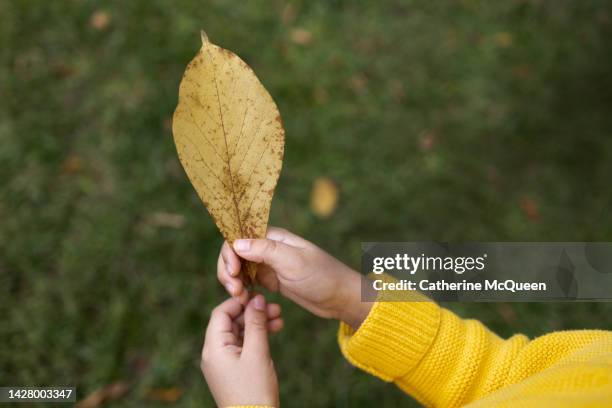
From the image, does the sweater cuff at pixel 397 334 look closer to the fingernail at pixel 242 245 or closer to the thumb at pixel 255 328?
the thumb at pixel 255 328

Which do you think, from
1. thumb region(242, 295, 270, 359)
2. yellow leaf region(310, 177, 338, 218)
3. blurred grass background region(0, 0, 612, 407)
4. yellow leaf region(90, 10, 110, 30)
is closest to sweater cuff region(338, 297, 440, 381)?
thumb region(242, 295, 270, 359)

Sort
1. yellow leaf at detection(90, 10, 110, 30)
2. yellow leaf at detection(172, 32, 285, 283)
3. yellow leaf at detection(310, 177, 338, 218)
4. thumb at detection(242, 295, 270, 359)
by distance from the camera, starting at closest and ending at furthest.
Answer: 1. yellow leaf at detection(172, 32, 285, 283)
2. thumb at detection(242, 295, 270, 359)
3. yellow leaf at detection(310, 177, 338, 218)
4. yellow leaf at detection(90, 10, 110, 30)

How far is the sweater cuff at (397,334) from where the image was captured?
1.17m

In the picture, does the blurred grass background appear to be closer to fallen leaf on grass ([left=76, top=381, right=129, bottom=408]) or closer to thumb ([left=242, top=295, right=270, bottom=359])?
fallen leaf on grass ([left=76, top=381, right=129, bottom=408])

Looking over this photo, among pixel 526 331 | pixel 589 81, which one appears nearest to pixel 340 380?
pixel 526 331

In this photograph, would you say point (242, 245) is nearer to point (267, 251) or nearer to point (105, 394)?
point (267, 251)

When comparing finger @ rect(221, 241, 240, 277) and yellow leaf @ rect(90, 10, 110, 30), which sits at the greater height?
yellow leaf @ rect(90, 10, 110, 30)

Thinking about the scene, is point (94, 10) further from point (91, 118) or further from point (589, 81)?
point (589, 81)

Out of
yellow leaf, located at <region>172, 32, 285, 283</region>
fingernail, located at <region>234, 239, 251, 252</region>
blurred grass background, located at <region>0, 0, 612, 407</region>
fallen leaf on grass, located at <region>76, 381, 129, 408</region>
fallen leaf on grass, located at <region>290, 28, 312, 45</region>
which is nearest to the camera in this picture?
yellow leaf, located at <region>172, 32, 285, 283</region>

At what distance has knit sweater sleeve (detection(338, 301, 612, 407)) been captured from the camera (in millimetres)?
1127

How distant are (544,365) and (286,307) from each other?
902 mm

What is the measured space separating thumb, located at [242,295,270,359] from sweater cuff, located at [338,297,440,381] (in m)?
0.20

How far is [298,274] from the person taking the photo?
109 centimetres

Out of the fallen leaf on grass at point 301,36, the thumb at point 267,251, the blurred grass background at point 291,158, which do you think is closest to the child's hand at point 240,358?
the thumb at point 267,251
